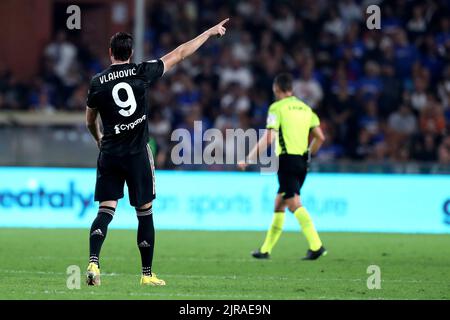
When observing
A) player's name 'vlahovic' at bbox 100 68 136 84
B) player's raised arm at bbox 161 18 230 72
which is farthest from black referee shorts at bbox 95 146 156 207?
player's raised arm at bbox 161 18 230 72

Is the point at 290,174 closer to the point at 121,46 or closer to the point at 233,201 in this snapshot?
the point at 121,46

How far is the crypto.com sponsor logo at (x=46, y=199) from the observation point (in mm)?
18672

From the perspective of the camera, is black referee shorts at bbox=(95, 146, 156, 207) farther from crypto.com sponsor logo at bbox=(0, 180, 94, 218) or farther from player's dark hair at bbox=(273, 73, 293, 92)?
crypto.com sponsor logo at bbox=(0, 180, 94, 218)

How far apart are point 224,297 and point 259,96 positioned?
1368cm

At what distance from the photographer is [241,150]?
67.1 feet

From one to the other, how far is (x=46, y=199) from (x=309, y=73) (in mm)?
6669

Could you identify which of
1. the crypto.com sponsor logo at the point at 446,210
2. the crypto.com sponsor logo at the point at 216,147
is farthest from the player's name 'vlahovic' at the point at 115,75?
the crypto.com sponsor logo at the point at 446,210

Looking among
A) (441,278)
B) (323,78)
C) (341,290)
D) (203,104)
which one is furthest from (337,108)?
(341,290)

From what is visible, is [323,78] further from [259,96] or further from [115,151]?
[115,151]

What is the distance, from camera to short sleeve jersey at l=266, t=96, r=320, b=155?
45.6ft

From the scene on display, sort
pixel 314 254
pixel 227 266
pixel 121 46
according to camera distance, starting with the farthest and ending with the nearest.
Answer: pixel 314 254 → pixel 227 266 → pixel 121 46

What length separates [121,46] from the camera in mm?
9773

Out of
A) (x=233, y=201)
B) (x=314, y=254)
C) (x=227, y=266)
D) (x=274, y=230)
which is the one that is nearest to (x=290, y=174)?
(x=274, y=230)

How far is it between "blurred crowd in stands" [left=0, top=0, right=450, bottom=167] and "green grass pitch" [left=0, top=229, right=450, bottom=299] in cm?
378
